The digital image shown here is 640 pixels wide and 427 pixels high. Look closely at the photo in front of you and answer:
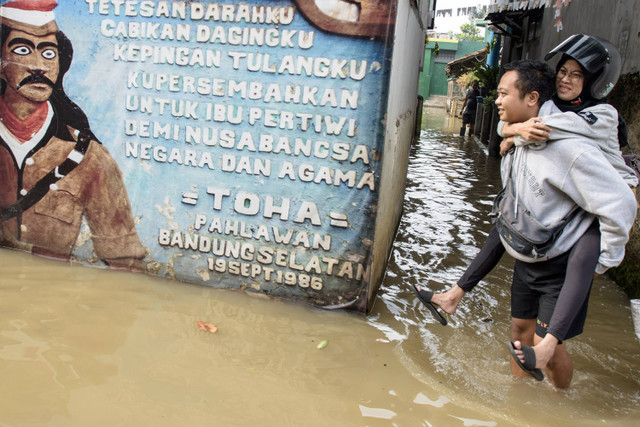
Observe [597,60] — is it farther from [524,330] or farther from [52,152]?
[52,152]

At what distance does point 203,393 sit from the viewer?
2.67 metres

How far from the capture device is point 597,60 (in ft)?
7.89

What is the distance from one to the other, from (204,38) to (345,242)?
158 centimetres

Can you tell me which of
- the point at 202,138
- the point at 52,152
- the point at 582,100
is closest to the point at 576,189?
the point at 582,100

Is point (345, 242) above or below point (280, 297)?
above

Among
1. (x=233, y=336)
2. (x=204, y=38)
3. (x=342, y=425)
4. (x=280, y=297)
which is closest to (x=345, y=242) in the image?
(x=280, y=297)

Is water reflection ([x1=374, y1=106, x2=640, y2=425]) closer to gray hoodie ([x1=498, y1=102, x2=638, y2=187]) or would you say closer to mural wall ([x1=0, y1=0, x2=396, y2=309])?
mural wall ([x1=0, y1=0, x2=396, y2=309])

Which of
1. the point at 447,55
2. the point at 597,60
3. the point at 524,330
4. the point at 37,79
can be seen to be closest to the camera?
the point at 597,60

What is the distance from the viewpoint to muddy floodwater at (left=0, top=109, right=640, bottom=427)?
2566 millimetres

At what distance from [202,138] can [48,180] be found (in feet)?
4.02

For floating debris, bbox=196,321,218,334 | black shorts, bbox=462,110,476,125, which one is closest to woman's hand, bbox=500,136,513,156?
floating debris, bbox=196,321,218,334

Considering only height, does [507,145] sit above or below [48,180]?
above

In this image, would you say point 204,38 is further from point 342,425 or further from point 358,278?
point 342,425

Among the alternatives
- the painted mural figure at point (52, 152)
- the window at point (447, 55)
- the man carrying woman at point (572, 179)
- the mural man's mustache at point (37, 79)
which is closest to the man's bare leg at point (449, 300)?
the man carrying woman at point (572, 179)
